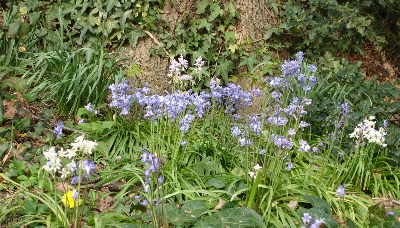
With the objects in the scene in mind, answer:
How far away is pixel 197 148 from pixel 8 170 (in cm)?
150

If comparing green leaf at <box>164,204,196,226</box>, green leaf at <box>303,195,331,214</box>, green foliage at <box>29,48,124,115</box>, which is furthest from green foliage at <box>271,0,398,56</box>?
green leaf at <box>164,204,196,226</box>

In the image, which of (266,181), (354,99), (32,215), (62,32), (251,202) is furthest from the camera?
(62,32)

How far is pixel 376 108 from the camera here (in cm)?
387

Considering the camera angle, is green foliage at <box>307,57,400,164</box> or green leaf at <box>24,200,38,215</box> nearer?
green leaf at <box>24,200,38,215</box>

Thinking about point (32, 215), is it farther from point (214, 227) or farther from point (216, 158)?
point (216, 158)

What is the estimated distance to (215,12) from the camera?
17.1 ft

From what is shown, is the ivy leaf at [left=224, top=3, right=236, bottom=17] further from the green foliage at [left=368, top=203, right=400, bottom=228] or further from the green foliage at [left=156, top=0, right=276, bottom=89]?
the green foliage at [left=368, top=203, right=400, bottom=228]

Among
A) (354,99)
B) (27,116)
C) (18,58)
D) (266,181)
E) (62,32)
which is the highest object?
(62,32)

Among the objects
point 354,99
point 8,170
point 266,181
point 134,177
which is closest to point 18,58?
point 8,170

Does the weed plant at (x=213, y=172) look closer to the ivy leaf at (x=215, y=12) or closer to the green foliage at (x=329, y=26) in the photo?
the green foliage at (x=329, y=26)

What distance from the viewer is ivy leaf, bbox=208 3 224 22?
17.1 ft

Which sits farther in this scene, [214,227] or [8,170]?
[8,170]

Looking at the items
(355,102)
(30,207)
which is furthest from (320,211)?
(355,102)

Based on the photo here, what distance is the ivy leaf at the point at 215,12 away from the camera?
5207 millimetres
